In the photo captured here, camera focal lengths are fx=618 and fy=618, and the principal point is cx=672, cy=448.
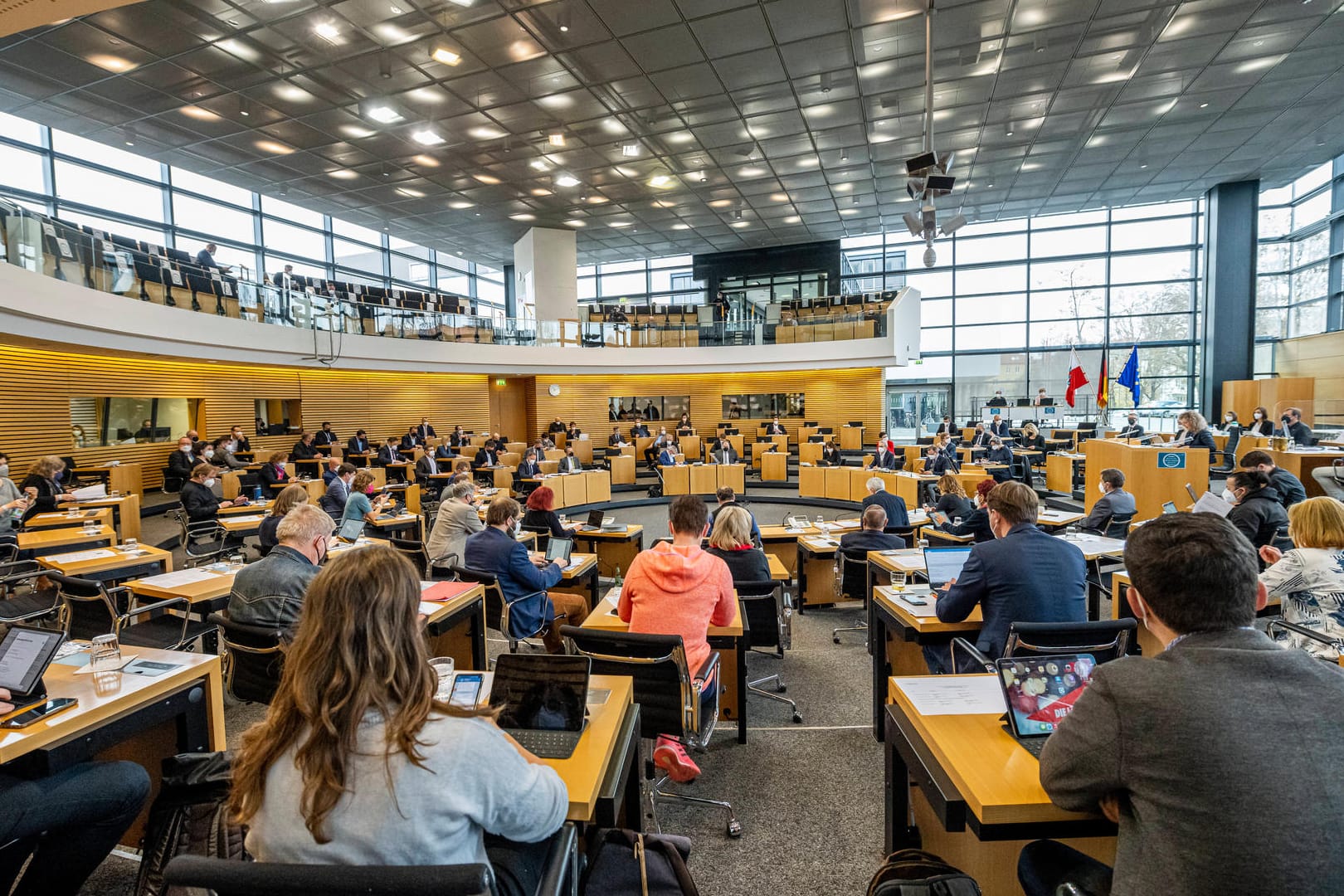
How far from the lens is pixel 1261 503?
15.5ft

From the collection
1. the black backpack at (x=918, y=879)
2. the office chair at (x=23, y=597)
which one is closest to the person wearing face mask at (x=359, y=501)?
the office chair at (x=23, y=597)

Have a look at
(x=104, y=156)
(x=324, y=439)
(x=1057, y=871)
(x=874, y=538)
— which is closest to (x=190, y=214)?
(x=104, y=156)

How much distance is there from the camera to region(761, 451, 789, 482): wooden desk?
1554 centimetres

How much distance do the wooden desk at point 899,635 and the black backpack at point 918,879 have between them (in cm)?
162

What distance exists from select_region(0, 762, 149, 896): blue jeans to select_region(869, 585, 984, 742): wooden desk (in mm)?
3337

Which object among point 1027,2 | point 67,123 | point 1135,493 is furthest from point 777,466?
point 67,123

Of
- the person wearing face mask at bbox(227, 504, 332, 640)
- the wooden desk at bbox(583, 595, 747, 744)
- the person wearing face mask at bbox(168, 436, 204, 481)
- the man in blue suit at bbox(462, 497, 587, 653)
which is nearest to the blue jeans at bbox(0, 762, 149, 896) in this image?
the person wearing face mask at bbox(227, 504, 332, 640)

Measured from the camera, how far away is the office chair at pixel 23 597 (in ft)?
14.8

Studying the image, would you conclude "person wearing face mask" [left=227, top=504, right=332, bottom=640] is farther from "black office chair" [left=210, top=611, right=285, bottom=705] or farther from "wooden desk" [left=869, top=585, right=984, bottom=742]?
"wooden desk" [left=869, top=585, right=984, bottom=742]

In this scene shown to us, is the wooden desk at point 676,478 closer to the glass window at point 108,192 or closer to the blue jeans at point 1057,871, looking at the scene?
the blue jeans at point 1057,871

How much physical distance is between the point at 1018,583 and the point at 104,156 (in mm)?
19191

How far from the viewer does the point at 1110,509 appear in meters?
6.29

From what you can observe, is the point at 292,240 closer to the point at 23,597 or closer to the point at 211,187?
the point at 211,187

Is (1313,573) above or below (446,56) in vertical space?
below
